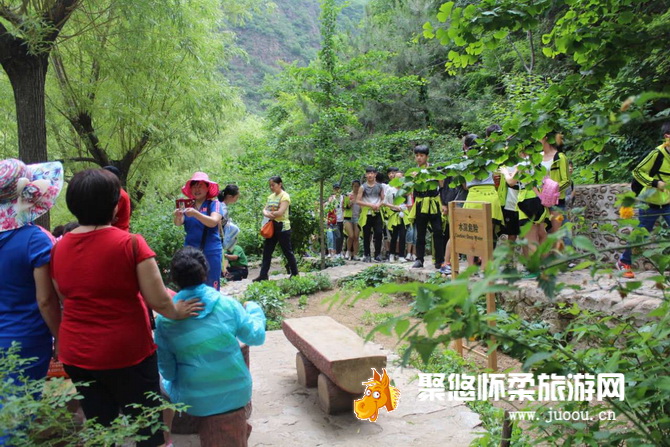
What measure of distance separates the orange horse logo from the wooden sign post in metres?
0.89

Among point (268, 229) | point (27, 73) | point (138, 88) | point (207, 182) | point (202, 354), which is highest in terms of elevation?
point (138, 88)

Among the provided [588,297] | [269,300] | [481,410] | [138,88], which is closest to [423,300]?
[481,410]

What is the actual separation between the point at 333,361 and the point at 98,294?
1.53 m

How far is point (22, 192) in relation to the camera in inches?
96.5

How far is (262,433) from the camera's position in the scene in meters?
3.31

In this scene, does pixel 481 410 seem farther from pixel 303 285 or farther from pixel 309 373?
pixel 303 285

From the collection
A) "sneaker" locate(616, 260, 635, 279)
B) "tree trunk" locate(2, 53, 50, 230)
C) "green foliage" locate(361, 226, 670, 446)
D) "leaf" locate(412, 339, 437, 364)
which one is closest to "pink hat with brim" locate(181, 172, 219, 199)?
"tree trunk" locate(2, 53, 50, 230)

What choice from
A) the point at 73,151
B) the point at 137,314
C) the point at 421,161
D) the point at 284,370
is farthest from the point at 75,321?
the point at 73,151

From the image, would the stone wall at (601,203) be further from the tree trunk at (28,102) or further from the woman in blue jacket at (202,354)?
the tree trunk at (28,102)

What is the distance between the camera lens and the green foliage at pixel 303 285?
7.95 metres

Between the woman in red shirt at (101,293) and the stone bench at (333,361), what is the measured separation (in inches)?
51.4

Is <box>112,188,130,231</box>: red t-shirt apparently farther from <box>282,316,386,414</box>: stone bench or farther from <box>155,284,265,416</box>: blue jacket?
<box>282,316,386,414</box>: stone bench

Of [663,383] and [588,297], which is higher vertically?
[663,383]

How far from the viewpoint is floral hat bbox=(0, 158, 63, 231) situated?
94.4 inches
